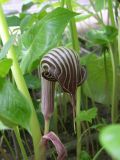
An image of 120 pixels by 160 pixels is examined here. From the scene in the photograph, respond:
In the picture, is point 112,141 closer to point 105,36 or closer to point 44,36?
point 44,36

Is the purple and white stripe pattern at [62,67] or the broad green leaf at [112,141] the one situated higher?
the broad green leaf at [112,141]

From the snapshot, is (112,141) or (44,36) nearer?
(112,141)

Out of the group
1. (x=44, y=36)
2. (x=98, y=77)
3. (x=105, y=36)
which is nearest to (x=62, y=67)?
(x=44, y=36)

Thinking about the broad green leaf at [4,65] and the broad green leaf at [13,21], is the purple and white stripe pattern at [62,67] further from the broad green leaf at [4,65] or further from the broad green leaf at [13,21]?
the broad green leaf at [13,21]

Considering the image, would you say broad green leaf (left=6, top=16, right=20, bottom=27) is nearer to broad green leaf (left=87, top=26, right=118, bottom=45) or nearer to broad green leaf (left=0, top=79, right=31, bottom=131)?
broad green leaf (left=87, top=26, right=118, bottom=45)

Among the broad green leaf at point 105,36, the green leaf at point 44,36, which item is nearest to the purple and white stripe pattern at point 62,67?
the green leaf at point 44,36

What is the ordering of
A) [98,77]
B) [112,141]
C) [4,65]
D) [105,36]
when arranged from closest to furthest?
[112,141], [4,65], [105,36], [98,77]
